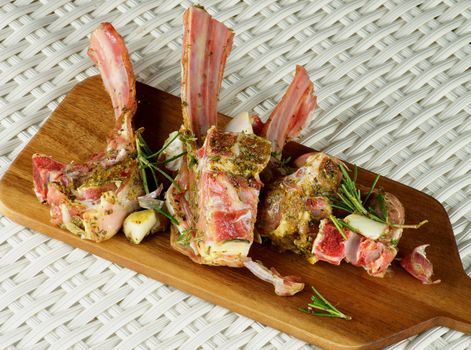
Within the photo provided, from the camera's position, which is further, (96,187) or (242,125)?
(242,125)

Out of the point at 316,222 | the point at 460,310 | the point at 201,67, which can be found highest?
the point at 201,67

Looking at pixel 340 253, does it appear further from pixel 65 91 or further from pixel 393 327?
pixel 65 91

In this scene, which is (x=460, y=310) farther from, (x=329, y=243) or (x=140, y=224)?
(x=140, y=224)

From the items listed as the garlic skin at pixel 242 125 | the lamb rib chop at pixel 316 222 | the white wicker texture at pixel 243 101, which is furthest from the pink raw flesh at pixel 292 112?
the white wicker texture at pixel 243 101

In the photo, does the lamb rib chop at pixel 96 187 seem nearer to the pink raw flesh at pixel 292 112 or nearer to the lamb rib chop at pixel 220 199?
the lamb rib chop at pixel 220 199

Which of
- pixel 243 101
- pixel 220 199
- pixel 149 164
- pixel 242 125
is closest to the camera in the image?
pixel 220 199

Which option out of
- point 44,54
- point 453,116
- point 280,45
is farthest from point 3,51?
point 453,116

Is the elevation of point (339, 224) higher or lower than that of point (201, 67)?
lower

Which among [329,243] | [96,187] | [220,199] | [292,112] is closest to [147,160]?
[96,187]
